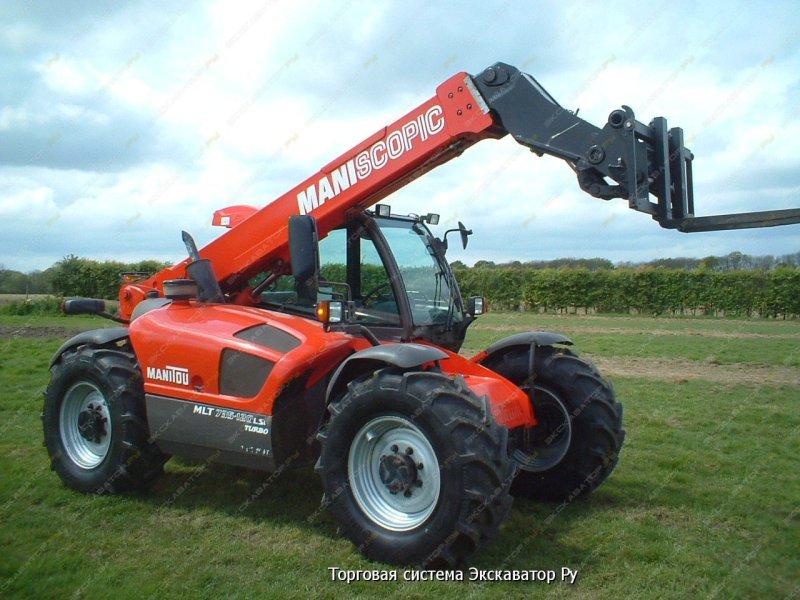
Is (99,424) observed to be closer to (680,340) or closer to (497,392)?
(497,392)

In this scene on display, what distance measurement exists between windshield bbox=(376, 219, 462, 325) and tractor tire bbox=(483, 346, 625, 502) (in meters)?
0.75

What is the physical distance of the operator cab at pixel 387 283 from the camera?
5.83 metres

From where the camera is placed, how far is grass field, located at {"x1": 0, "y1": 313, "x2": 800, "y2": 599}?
434cm

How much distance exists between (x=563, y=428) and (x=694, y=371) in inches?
347

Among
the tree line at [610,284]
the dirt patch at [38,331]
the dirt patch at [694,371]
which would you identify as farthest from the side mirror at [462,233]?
the tree line at [610,284]

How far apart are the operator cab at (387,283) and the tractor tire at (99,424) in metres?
1.41

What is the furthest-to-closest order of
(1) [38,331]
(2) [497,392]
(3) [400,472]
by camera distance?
1. (1) [38,331]
2. (2) [497,392]
3. (3) [400,472]

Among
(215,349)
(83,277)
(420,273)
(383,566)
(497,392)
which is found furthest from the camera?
(83,277)

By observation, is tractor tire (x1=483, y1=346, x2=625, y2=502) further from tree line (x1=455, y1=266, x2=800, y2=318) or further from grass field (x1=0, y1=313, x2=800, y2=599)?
tree line (x1=455, y1=266, x2=800, y2=318)

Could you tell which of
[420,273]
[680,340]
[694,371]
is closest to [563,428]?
[420,273]

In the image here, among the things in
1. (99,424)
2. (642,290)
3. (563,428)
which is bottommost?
(563,428)

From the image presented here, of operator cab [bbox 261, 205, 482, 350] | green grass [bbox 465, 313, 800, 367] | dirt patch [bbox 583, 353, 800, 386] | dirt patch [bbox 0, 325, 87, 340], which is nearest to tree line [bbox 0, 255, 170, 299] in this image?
dirt patch [bbox 0, 325, 87, 340]

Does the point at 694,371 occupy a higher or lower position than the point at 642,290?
lower

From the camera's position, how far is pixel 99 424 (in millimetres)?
6215
